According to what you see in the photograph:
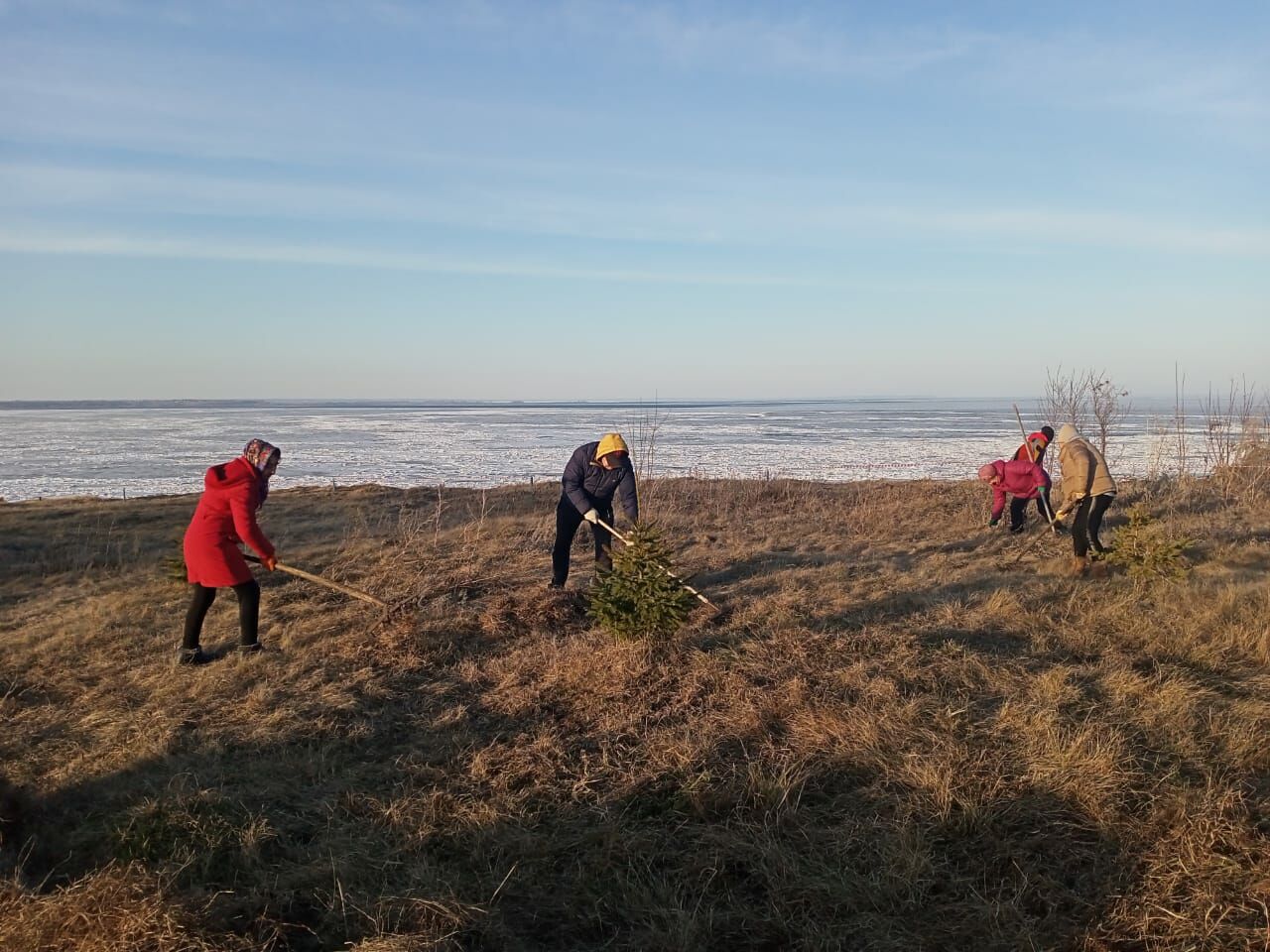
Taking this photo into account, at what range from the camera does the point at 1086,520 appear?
8.48 meters

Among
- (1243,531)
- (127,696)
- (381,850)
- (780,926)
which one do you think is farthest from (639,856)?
(1243,531)

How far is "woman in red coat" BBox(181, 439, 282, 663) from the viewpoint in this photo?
19.3ft

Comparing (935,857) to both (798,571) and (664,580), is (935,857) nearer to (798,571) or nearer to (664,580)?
(664,580)

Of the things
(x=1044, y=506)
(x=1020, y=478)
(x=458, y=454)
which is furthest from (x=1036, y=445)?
(x=458, y=454)

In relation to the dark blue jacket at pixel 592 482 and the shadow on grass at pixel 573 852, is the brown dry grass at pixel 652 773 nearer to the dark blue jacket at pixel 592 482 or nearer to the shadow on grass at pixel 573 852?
the shadow on grass at pixel 573 852

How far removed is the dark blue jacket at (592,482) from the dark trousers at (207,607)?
2.73 metres

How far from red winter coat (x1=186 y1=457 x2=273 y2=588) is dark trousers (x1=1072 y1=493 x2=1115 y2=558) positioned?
23.5ft

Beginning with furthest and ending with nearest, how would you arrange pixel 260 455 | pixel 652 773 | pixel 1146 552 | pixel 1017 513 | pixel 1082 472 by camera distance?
pixel 1017 513 < pixel 1082 472 < pixel 1146 552 < pixel 260 455 < pixel 652 773

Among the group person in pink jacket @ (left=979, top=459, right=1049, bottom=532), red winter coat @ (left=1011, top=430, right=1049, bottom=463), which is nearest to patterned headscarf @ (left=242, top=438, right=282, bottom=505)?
person in pink jacket @ (left=979, top=459, right=1049, bottom=532)

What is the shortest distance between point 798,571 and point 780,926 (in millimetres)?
5387

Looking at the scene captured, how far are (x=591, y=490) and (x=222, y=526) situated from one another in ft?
10.2

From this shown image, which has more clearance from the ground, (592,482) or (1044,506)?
(592,482)

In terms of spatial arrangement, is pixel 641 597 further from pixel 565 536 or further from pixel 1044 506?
pixel 1044 506

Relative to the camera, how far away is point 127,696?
18.4 ft
